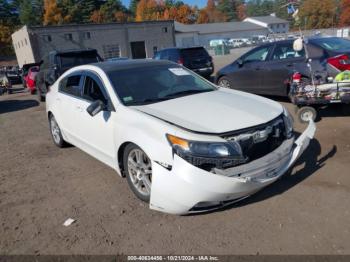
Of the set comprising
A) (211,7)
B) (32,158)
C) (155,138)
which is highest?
(211,7)

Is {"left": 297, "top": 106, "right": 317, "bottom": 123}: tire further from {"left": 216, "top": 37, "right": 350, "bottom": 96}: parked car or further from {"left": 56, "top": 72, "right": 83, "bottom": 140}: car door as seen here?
{"left": 56, "top": 72, "right": 83, "bottom": 140}: car door

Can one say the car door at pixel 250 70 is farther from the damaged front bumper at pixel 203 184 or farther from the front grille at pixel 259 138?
the damaged front bumper at pixel 203 184

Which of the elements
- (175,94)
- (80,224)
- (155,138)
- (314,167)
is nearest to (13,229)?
(80,224)

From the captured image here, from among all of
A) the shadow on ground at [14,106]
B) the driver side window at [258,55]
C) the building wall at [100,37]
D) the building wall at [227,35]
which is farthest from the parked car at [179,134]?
the building wall at [227,35]

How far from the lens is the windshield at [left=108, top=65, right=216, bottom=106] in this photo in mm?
4055

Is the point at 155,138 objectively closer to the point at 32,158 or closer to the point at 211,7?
the point at 32,158

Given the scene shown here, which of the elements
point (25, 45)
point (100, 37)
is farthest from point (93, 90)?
point (25, 45)

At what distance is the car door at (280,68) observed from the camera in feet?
24.1

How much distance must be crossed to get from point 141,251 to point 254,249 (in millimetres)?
1029

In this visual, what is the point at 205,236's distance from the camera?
121 inches

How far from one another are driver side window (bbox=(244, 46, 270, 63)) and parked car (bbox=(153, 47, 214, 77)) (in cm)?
441

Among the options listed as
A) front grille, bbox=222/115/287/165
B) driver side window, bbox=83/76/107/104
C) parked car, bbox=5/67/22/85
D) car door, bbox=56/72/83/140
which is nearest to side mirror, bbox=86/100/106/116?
driver side window, bbox=83/76/107/104

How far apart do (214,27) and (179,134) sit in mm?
75399

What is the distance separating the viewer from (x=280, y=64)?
763cm
